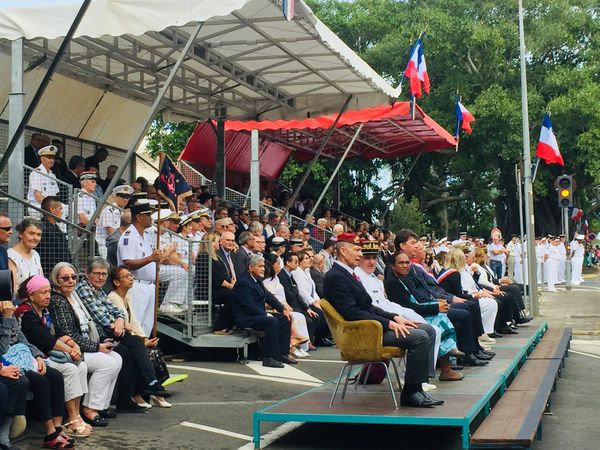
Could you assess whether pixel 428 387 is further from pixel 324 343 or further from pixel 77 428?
pixel 324 343

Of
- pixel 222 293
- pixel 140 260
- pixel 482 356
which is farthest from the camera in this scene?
pixel 222 293

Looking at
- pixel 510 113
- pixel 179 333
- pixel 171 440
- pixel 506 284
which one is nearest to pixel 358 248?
pixel 171 440

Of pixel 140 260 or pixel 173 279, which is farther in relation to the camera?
pixel 173 279

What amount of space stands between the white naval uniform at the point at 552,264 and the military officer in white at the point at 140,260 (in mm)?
24016

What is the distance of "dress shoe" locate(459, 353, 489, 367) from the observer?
Result: 38.1 ft

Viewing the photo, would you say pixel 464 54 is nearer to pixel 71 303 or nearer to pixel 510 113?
pixel 510 113

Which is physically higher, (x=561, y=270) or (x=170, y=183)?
(x=170, y=183)

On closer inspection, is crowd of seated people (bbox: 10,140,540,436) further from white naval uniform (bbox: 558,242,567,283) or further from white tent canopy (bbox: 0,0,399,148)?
white naval uniform (bbox: 558,242,567,283)

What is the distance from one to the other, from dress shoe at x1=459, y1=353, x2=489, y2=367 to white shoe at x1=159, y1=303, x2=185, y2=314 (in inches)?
160

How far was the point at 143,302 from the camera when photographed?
11859 millimetres

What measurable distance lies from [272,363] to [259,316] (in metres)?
0.68

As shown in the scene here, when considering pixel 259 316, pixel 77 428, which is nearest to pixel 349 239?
pixel 77 428

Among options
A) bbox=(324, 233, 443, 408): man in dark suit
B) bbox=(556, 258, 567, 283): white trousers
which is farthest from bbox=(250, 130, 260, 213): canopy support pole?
bbox=(556, 258, 567, 283): white trousers

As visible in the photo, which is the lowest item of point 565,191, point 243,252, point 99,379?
point 99,379
